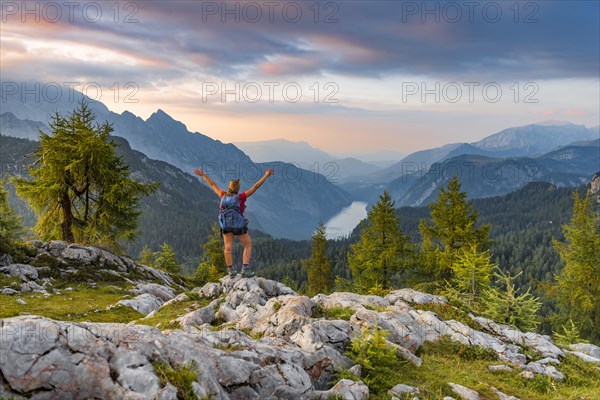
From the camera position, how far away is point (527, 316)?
680 inches

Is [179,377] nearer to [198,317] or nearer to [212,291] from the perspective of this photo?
[198,317]

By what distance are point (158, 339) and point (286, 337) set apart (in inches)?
169

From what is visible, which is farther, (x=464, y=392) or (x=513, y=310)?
(x=513, y=310)

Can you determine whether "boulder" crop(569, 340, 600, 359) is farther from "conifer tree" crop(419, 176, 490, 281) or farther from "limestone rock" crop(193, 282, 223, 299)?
"limestone rock" crop(193, 282, 223, 299)

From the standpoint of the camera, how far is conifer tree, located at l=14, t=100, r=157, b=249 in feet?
85.4

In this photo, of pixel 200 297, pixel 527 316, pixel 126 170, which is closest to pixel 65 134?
pixel 126 170

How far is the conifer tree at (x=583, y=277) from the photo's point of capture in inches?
1254

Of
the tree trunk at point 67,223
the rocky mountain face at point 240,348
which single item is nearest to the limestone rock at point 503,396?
the rocky mountain face at point 240,348

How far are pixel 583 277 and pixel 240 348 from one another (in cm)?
3527

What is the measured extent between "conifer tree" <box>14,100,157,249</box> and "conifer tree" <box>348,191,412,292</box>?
66.4ft

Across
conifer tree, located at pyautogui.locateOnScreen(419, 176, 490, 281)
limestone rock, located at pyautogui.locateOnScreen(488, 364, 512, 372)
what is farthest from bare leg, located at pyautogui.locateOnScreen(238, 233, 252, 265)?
conifer tree, located at pyautogui.locateOnScreen(419, 176, 490, 281)

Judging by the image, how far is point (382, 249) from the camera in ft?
111

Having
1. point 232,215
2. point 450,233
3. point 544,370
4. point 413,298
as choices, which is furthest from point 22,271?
point 450,233

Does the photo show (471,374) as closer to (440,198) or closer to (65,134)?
(440,198)
